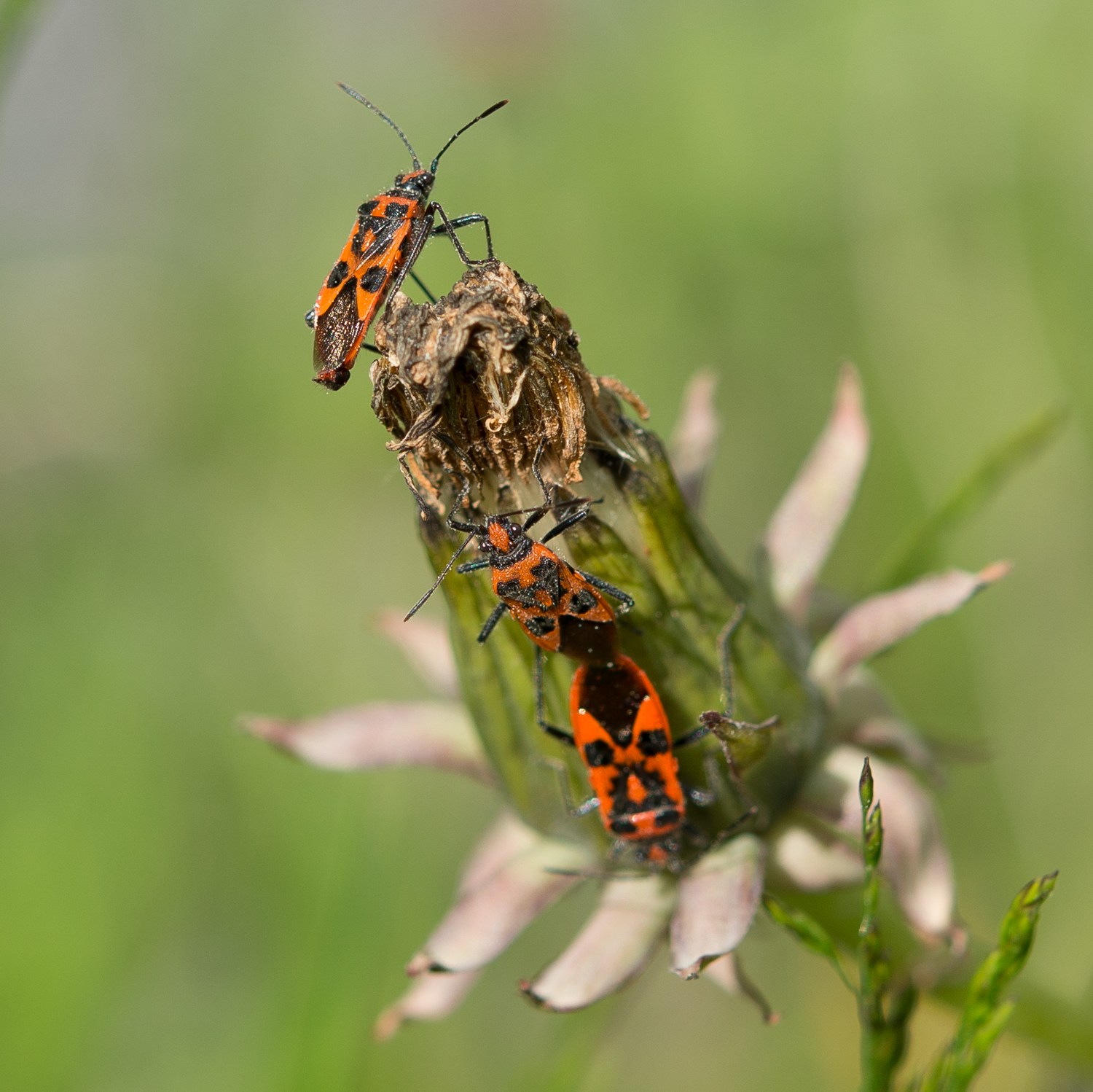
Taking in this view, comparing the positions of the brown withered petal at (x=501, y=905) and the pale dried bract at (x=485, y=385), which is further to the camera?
the brown withered petal at (x=501, y=905)

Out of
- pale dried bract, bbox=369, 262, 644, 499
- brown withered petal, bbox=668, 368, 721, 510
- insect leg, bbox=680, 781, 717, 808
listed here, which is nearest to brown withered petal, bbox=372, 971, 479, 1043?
insect leg, bbox=680, 781, 717, 808

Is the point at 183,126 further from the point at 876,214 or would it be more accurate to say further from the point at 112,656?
the point at 876,214

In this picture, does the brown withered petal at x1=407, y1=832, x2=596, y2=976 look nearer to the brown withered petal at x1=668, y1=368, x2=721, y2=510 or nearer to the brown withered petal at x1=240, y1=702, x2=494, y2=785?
the brown withered petal at x1=240, y1=702, x2=494, y2=785

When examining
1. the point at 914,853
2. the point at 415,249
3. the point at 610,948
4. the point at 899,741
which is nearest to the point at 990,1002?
the point at 914,853

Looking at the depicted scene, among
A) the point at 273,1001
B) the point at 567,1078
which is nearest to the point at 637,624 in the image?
the point at 567,1078

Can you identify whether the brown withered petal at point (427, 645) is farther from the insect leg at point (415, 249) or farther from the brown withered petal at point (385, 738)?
the insect leg at point (415, 249)

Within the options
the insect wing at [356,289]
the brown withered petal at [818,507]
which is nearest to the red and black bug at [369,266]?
the insect wing at [356,289]

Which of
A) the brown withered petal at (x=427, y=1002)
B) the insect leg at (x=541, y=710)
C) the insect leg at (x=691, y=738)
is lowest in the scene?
the brown withered petal at (x=427, y=1002)
